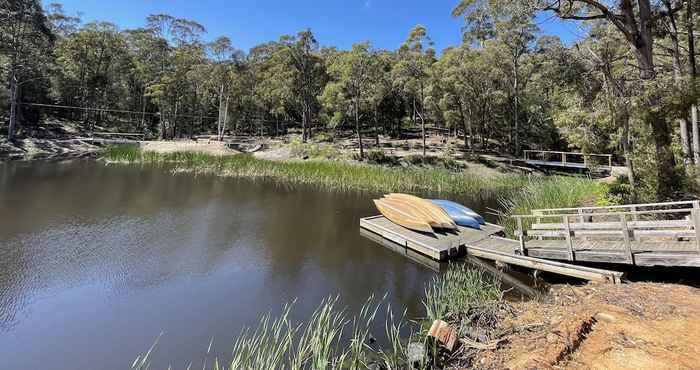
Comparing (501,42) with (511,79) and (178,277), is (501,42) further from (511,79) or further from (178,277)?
(178,277)

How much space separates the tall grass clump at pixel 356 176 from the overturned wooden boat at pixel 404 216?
18.4 ft

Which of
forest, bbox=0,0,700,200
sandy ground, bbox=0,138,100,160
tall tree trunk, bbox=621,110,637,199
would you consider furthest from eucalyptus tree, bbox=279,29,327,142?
tall tree trunk, bbox=621,110,637,199

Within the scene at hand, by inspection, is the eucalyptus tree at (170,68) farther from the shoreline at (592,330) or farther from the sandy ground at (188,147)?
the shoreline at (592,330)

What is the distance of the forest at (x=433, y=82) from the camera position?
8.42 metres

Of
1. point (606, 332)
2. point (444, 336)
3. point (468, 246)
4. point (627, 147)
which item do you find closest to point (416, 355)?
point (444, 336)

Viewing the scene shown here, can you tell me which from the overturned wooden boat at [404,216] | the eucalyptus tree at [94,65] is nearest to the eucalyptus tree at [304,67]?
the eucalyptus tree at [94,65]

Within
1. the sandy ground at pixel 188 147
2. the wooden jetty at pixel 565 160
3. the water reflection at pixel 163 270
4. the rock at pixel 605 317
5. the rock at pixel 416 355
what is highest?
the wooden jetty at pixel 565 160

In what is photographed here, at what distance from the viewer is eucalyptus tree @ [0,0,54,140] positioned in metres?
25.9

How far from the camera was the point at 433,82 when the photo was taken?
2252 cm

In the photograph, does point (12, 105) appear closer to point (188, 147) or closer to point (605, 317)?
point (188, 147)

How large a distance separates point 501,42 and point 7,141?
35049mm

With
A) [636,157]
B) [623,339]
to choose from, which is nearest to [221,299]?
[623,339]

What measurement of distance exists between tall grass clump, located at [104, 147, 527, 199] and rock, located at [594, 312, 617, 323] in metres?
10.9

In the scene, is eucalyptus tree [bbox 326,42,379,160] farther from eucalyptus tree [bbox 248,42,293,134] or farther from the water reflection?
the water reflection
